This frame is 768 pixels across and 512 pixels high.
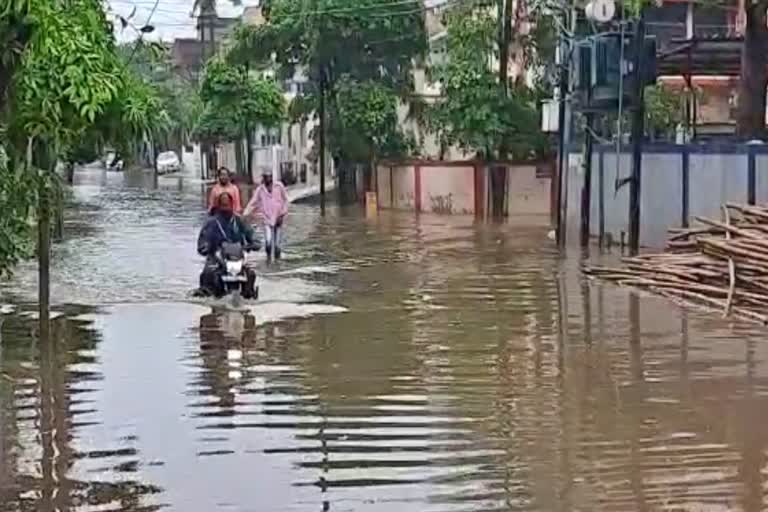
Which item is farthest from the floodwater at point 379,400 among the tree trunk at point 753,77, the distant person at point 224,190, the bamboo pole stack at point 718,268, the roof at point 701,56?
the roof at point 701,56

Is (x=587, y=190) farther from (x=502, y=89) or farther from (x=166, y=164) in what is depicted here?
(x=166, y=164)

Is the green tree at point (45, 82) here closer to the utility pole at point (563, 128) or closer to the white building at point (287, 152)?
the utility pole at point (563, 128)

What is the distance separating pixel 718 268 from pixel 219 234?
586 centimetres

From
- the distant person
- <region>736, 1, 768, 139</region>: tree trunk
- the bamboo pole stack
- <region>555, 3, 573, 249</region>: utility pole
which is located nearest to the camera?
the bamboo pole stack

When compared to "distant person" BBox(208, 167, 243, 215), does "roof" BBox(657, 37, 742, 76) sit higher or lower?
higher

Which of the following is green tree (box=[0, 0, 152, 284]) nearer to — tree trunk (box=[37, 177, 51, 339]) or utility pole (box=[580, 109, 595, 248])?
tree trunk (box=[37, 177, 51, 339])

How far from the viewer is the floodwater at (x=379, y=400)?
7805 mm

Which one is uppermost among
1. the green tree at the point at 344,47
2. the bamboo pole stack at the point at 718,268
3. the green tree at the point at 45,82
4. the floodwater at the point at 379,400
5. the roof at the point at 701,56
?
the green tree at the point at 344,47

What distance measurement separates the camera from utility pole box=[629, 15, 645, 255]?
24.1 m

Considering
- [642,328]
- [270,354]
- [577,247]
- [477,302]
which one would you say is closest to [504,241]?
[577,247]

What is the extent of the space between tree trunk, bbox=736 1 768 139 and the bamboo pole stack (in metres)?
7.77

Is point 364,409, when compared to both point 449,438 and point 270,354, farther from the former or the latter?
point 270,354

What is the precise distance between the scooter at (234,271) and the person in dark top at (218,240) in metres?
0.05

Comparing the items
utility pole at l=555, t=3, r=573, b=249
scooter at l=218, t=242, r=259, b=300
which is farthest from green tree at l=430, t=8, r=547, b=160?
scooter at l=218, t=242, r=259, b=300
